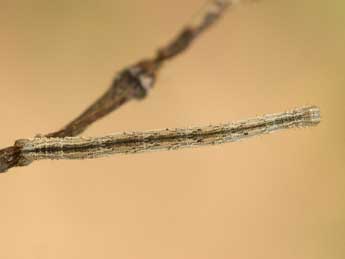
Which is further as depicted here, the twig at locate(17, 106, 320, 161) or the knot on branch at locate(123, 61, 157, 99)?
the twig at locate(17, 106, 320, 161)

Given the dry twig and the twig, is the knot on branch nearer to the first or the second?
the dry twig

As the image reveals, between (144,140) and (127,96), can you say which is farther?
(144,140)

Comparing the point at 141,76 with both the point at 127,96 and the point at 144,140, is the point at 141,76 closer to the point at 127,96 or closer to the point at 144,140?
the point at 127,96

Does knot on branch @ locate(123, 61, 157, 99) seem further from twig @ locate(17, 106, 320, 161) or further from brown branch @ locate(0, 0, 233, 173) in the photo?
twig @ locate(17, 106, 320, 161)

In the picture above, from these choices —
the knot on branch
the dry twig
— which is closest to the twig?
the dry twig

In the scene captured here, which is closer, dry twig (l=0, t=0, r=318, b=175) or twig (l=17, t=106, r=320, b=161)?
dry twig (l=0, t=0, r=318, b=175)

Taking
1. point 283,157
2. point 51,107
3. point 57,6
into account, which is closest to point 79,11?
point 57,6

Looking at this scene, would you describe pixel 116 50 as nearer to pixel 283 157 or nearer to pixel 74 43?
pixel 74 43

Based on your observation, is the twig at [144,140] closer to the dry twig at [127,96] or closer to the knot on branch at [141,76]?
the dry twig at [127,96]

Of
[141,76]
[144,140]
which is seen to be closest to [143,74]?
[141,76]
